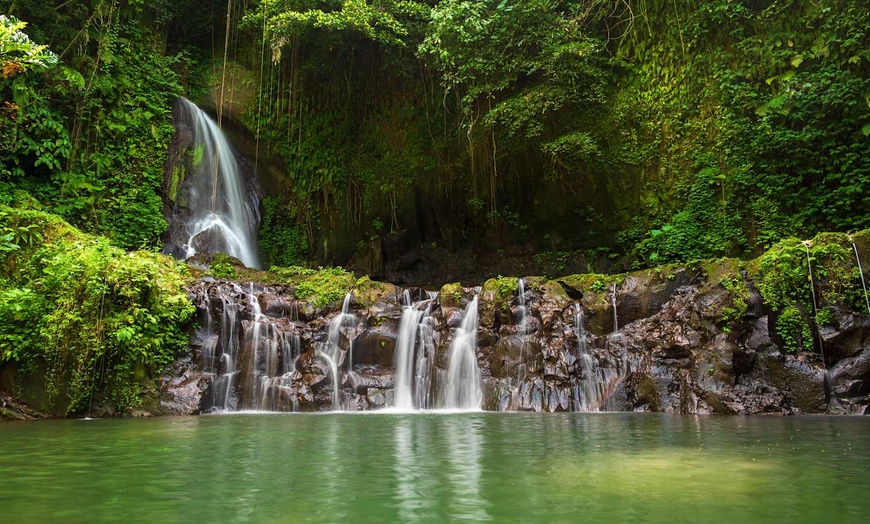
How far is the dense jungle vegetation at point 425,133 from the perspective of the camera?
9914 millimetres

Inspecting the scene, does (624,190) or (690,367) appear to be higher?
(624,190)

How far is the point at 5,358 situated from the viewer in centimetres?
821

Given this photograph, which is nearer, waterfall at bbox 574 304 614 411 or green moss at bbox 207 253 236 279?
waterfall at bbox 574 304 614 411

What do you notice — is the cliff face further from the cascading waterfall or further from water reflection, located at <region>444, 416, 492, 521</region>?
water reflection, located at <region>444, 416, 492, 521</region>

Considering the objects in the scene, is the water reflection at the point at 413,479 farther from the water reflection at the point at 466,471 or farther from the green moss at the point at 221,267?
the green moss at the point at 221,267

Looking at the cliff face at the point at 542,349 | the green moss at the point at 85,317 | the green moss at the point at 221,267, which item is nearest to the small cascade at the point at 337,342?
the cliff face at the point at 542,349

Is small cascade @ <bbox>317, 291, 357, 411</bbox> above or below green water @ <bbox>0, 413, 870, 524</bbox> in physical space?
above

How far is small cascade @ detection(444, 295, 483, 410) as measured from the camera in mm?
9719

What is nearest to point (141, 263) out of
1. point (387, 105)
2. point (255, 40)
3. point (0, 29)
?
point (0, 29)

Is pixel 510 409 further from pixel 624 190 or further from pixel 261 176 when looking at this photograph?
pixel 261 176

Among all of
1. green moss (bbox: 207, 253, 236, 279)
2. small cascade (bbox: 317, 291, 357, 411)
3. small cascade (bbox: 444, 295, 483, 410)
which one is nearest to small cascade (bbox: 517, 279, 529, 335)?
small cascade (bbox: 444, 295, 483, 410)

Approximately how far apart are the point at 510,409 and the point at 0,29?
855cm

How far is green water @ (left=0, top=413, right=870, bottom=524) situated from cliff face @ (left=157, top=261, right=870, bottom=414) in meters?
2.26

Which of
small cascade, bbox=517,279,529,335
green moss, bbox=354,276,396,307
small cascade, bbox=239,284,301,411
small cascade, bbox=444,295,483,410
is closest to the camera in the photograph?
small cascade, bbox=239,284,301,411
